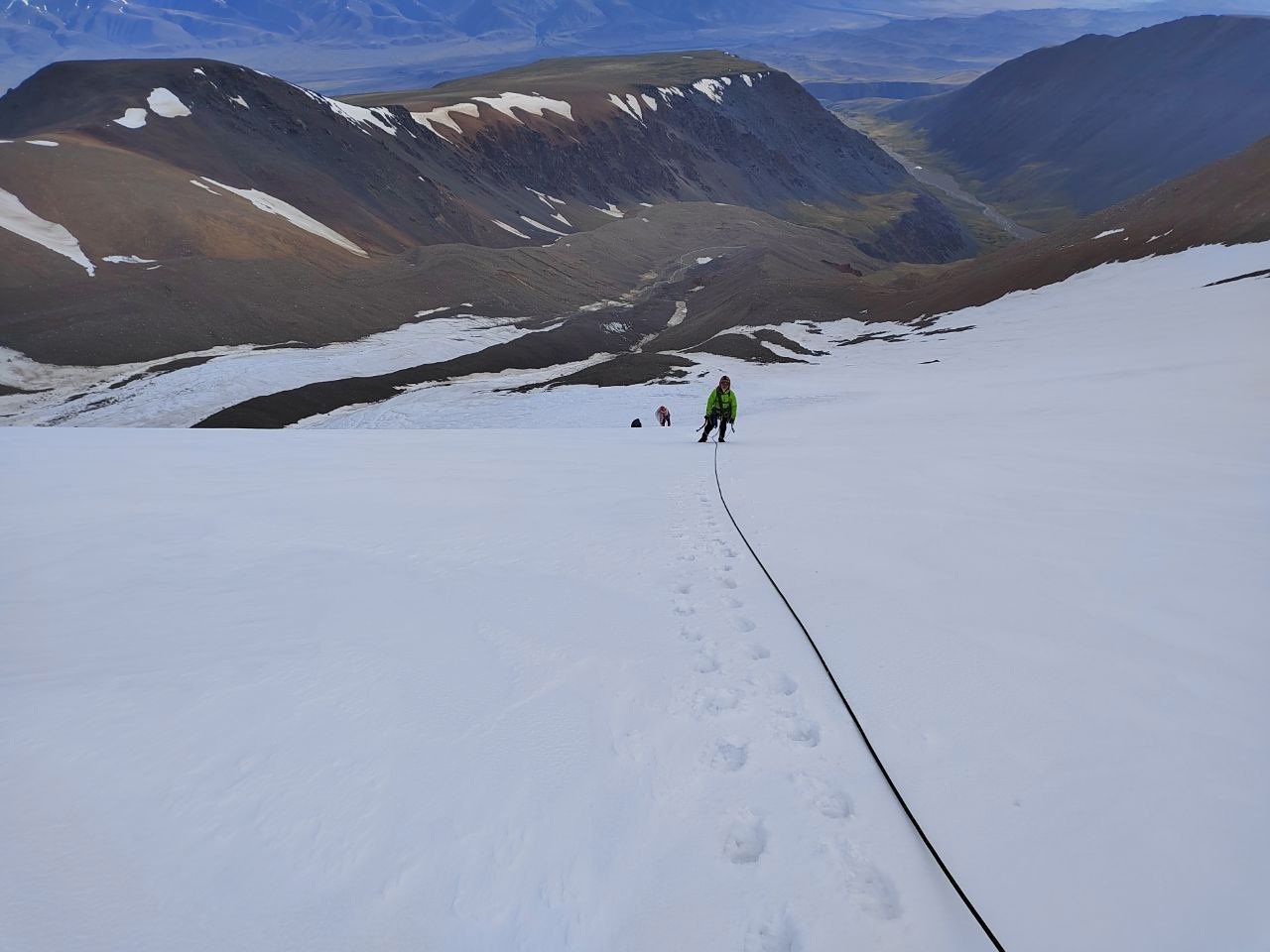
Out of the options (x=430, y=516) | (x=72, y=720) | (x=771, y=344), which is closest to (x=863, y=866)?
(x=72, y=720)

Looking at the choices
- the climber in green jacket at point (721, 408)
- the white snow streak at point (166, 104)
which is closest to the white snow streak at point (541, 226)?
the white snow streak at point (166, 104)

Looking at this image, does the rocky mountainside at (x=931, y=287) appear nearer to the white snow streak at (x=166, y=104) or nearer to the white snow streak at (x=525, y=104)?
the white snow streak at (x=166, y=104)

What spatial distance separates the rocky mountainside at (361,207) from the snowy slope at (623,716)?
1493 inches

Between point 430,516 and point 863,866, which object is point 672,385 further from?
point 863,866

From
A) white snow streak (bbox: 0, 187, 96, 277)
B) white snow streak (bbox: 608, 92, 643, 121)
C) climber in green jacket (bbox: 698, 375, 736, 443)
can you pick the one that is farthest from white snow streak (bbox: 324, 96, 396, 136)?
climber in green jacket (bbox: 698, 375, 736, 443)

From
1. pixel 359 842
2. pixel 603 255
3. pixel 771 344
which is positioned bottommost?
pixel 359 842

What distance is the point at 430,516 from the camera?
7930 millimetres

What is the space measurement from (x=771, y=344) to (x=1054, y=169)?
144137 mm

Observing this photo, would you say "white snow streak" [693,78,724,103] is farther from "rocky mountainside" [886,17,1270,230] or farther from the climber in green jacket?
the climber in green jacket

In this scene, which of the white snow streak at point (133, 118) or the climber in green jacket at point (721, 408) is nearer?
the climber in green jacket at point (721, 408)

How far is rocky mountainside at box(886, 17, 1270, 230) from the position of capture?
13400 cm

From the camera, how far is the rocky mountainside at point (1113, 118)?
134 meters

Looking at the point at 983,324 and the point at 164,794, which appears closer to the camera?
the point at 164,794

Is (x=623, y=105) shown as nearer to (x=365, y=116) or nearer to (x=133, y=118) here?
(x=365, y=116)
